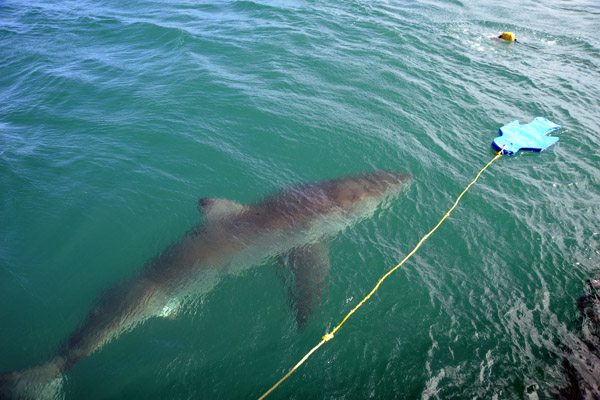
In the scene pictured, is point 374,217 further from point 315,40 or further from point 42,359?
point 315,40

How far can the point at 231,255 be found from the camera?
8898 millimetres

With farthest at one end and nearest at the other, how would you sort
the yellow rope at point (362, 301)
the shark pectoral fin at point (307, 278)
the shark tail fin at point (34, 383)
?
the shark pectoral fin at point (307, 278), the yellow rope at point (362, 301), the shark tail fin at point (34, 383)

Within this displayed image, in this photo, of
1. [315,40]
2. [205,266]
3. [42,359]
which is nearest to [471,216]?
[205,266]

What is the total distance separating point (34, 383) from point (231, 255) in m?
4.89

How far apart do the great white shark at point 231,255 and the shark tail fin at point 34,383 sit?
18 mm

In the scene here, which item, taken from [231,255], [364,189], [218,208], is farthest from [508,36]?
[231,255]

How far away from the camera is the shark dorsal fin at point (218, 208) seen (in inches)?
384

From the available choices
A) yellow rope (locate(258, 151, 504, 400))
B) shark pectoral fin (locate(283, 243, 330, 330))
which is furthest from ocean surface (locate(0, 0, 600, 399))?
shark pectoral fin (locate(283, 243, 330, 330))

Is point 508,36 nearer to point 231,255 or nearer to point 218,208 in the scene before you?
point 218,208

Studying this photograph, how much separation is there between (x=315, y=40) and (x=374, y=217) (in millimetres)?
14062

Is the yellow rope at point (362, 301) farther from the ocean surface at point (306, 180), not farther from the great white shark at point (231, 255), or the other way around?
the great white shark at point (231, 255)

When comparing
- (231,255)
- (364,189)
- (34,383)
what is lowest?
(34,383)

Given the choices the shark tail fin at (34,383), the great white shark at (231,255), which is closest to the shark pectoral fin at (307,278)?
the great white shark at (231,255)

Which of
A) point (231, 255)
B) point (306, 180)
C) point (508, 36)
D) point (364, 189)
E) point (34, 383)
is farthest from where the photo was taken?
point (508, 36)
